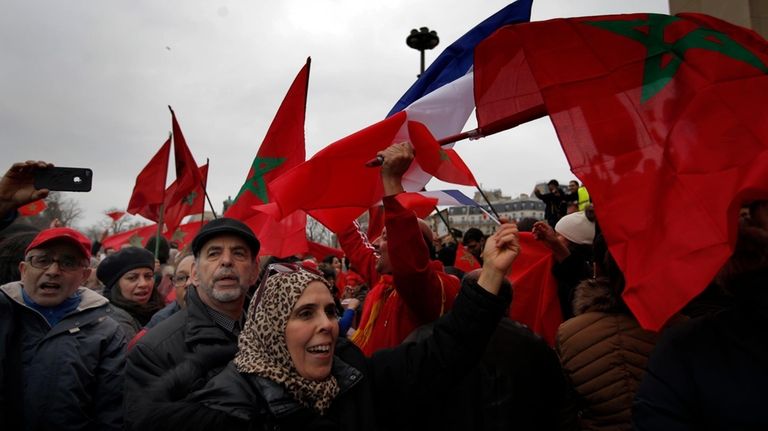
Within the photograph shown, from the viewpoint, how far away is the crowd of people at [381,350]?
1621 millimetres

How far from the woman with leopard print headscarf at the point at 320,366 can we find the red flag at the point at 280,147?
10.1 feet

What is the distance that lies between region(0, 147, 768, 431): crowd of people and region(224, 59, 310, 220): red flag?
1.95 metres

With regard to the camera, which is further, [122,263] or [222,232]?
[122,263]

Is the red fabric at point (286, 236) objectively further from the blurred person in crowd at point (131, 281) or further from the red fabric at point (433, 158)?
the red fabric at point (433, 158)

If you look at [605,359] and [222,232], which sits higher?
[222,232]

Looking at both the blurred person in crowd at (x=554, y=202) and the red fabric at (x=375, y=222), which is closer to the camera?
the red fabric at (x=375, y=222)

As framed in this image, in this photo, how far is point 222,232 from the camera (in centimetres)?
277

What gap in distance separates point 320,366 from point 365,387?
0.21 m

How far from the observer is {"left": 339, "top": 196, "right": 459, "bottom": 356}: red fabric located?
2.45m

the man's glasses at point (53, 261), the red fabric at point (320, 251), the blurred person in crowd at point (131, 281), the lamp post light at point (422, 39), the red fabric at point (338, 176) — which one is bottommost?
the red fabric at point (320, 251)

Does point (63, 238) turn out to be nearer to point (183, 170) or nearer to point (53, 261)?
point (53, 261)

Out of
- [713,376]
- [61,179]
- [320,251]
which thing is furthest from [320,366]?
[320,251]

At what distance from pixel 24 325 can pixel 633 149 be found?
3149 millimetres

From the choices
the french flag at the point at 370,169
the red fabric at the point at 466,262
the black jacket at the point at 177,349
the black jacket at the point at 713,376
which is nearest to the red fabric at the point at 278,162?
the french flag at the point at 370,169
